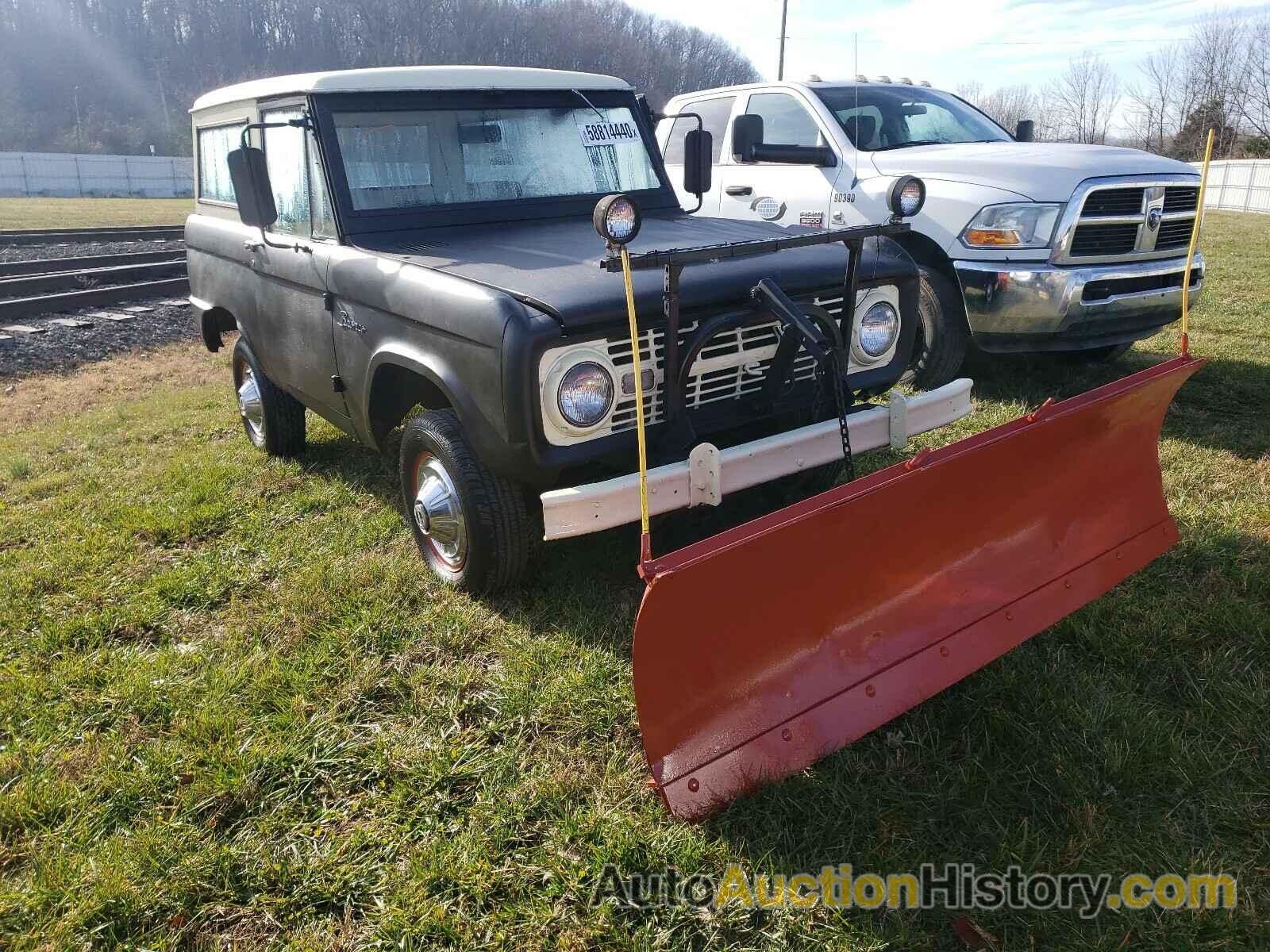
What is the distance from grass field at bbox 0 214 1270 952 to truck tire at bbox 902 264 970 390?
1.75m

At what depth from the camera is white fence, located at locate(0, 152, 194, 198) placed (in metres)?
40.0

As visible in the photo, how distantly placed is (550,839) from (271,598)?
1952 mm

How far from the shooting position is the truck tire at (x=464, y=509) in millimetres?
3465

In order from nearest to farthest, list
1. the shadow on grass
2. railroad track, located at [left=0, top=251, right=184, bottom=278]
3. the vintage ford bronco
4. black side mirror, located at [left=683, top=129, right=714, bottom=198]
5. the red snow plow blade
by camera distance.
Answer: the red snow plow blade, the vintage ford bronco, black side mirror, located at [left=683, top=129, right=714, bottom=198], the shadow on grass, railroad track, located at [left=0, top=251, right=184, bottom=278]

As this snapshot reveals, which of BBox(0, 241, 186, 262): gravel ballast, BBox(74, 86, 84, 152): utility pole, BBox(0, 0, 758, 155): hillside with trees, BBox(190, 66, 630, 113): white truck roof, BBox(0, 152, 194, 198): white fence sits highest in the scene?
BBox(0, 0, 758, 155): hillside with trees

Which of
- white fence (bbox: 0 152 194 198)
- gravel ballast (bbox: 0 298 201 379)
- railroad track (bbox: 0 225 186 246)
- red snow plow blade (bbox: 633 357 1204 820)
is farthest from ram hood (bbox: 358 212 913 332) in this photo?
white fence (bbox: 0 152 194 198)

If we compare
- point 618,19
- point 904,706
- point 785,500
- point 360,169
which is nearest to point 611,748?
point 904,706

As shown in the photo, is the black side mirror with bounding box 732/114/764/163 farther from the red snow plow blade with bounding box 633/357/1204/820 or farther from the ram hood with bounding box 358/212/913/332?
the red snow plow blade with bounding box 633/357/1204/820

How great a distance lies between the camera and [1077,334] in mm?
5648

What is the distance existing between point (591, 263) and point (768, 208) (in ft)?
12.9

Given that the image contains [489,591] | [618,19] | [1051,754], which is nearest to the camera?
[1051,754]

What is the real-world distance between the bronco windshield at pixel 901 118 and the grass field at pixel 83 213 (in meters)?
19.4

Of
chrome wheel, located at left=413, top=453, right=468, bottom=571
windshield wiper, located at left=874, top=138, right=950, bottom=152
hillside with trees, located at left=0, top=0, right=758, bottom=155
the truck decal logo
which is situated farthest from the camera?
hillside with trees, located at left=0, top=0, right=758, bottom=155

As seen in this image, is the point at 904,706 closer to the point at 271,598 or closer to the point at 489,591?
the point at 489,591
